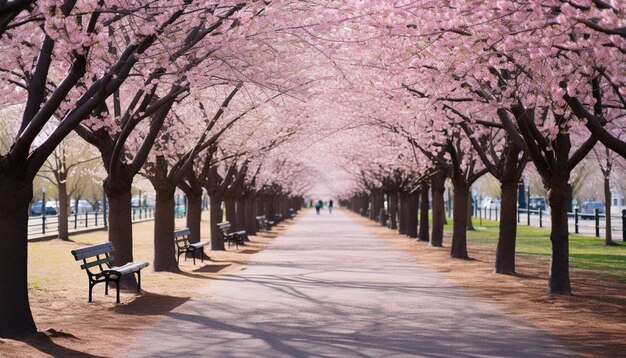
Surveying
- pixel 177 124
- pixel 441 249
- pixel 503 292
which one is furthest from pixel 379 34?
pixel 441 249

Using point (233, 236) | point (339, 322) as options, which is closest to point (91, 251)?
point (339, 322)

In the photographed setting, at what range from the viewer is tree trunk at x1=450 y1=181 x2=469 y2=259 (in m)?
24.4

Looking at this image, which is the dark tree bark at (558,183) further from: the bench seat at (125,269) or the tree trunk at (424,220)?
the tree trunk at (424,220)

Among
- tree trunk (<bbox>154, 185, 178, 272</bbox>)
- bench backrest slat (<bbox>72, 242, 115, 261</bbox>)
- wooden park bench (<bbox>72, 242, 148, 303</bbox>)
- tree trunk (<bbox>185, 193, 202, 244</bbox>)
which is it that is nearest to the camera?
bench backrest slat (<bbox>72, 242, 115, 261</bbox>)

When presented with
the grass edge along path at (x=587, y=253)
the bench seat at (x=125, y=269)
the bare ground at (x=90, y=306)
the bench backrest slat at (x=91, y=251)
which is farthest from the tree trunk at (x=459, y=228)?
the bench backrest slat at (x=91, y=251)

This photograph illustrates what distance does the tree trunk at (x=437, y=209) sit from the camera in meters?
30.9

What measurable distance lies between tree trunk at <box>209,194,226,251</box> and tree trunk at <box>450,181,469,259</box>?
870 centimetres

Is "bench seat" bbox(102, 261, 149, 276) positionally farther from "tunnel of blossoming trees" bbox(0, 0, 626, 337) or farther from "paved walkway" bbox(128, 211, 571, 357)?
"paved walkway" bbox(128, 211, 571, 357)

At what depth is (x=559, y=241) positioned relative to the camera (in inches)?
584

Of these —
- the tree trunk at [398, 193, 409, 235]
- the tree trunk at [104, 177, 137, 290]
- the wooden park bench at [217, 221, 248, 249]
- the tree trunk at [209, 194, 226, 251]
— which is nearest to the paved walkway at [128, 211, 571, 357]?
the tree trunk at [104, 177, 137, 290]

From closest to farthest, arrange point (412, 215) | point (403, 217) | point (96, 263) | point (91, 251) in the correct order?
Result: point (91, 251) → point (96, 263) → point (412, 215) → point (403, 217)

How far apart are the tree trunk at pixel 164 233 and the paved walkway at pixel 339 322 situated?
191cm

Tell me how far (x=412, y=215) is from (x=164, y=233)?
2121 cm

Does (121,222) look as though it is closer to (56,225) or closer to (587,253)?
(587,253)
